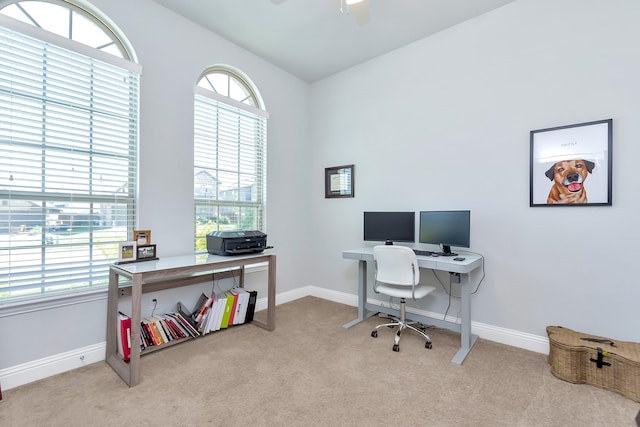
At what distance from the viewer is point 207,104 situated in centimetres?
312

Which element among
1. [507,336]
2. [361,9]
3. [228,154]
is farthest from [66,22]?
[507,336]

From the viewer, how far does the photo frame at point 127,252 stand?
2355 mm

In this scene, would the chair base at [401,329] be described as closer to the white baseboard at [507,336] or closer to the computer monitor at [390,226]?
the white baseboard at [507,336]

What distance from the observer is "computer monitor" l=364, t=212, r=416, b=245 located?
10.1ft

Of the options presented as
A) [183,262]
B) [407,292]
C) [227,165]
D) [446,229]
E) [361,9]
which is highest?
[361,9]

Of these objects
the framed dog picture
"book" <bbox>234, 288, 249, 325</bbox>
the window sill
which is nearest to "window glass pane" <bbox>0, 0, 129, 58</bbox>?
the window sill

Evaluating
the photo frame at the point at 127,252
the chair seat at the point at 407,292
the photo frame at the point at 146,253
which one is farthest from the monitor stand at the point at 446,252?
the photo frame at the point at 127,252

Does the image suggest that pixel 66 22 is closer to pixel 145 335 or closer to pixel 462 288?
pixel 145 335

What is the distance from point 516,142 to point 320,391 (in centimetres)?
263

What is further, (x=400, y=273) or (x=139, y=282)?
(x=400, y=273)

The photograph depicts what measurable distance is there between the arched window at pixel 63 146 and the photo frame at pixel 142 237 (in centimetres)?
14

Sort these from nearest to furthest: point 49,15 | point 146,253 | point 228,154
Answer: point 49,15, point 146,253, point 228,154

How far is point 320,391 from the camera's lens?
1947 mm

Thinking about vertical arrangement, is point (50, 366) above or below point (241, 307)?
below
